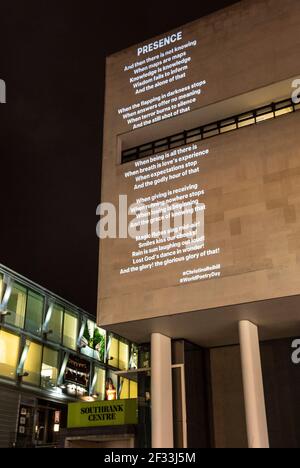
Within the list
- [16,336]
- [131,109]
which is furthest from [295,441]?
[16,336]

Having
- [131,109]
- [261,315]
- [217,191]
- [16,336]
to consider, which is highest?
[131,109]

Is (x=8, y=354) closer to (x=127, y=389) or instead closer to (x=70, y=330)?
(x=70, y=330)

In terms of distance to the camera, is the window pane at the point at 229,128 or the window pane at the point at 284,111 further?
the window pane at the point at 229,128

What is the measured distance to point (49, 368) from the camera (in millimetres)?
44219

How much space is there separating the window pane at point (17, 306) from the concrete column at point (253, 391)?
21.4 m

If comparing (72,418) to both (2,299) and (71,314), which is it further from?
(71,314)

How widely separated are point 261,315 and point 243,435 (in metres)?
6.80

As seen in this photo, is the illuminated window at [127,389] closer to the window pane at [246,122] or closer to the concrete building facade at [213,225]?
the concrete building facade at [213,225]

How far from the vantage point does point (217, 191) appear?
2642 centimetres

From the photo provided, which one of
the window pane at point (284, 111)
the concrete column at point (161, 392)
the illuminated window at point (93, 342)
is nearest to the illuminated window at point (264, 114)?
the window pane at point (284, 111)

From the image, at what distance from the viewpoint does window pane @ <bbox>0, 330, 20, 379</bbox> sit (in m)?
38.9

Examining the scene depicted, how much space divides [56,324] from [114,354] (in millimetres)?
11795

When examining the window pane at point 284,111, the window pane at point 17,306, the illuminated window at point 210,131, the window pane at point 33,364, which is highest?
the illuminated window at point 210,131

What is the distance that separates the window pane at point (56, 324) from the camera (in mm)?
45562
